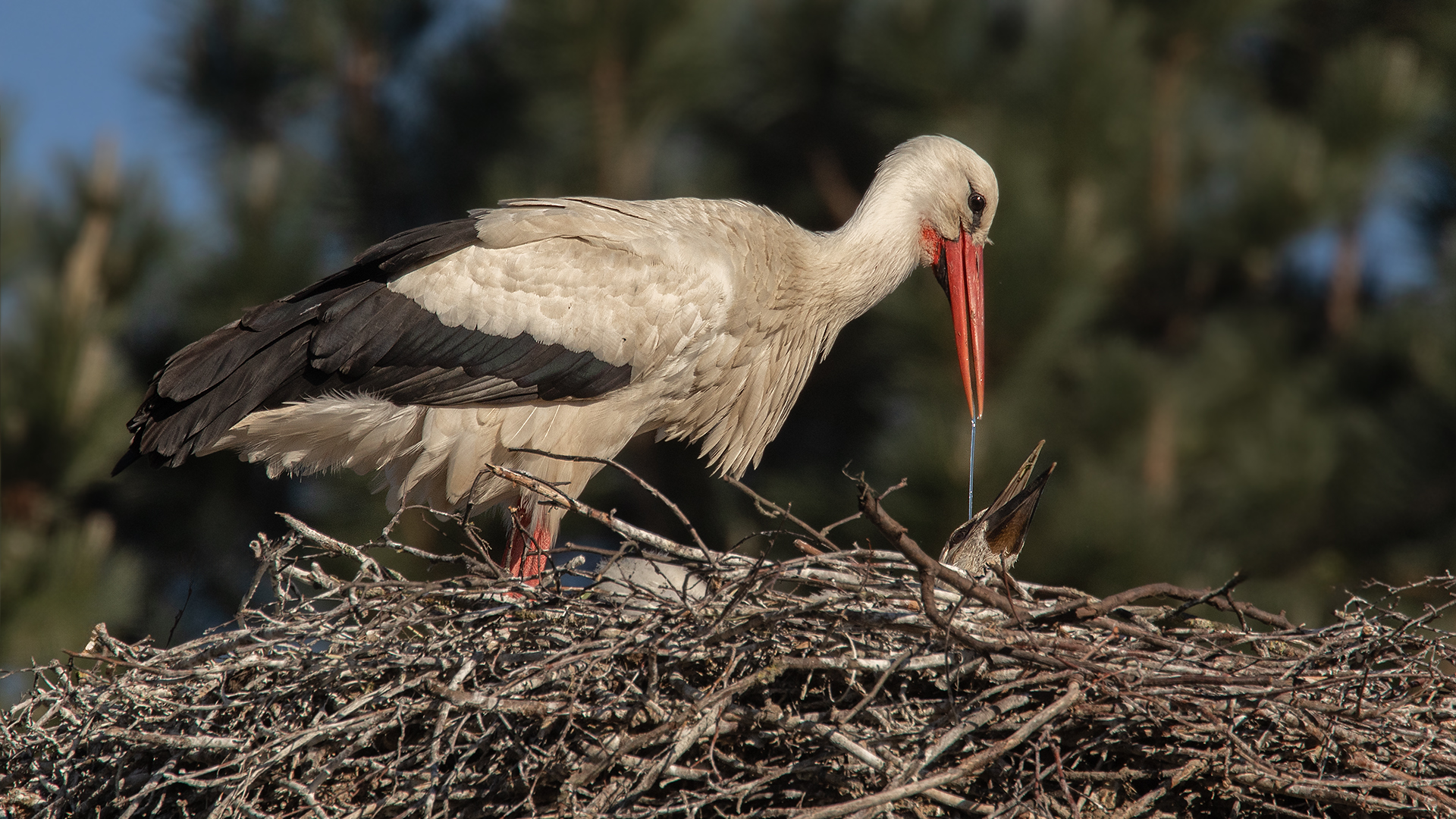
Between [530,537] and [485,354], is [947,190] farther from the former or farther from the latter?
[530,537]

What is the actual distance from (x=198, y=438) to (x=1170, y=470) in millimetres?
5804

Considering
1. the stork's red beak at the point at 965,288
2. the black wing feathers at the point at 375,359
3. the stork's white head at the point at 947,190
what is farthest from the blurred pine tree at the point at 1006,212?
the black wing feathers at the point at 375,359

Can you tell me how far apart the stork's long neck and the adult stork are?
239 mm

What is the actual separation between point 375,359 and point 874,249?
1.52 metres

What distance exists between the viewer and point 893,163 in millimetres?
4664

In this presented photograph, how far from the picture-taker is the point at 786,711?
287cm

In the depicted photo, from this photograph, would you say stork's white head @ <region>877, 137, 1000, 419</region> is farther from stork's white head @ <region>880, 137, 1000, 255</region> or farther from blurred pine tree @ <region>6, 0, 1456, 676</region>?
blurred pine tree @ <region>6, 0, 1456, 676</region>

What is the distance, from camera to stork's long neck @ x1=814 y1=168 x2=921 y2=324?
4496mm

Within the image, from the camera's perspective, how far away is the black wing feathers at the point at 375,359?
3.91 meters

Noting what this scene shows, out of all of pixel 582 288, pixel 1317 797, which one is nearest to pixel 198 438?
pixel 582 288

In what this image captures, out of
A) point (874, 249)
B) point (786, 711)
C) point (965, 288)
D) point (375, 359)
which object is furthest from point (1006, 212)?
point (786, 711)

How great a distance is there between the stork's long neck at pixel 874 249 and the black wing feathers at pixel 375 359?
81 centimetres

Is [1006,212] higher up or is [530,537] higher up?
[1006,212]

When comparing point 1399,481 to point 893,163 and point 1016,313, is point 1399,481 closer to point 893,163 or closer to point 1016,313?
point 1016,313
